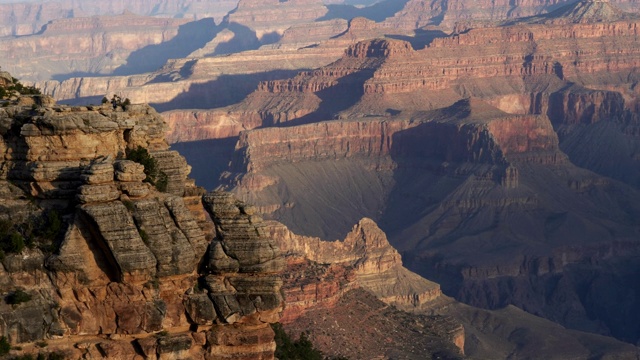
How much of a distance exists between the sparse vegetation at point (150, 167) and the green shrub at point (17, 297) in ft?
11.8

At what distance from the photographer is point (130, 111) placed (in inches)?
1252

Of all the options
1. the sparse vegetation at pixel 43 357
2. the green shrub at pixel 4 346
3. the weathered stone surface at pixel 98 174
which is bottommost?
the sparse vegetation at pixel 43 357

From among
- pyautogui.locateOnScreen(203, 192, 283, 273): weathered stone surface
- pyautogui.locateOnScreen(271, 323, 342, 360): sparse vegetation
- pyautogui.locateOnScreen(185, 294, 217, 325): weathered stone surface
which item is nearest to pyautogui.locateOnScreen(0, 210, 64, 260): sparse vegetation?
pyautogui.locateOnScreen(185, 294, 217, 325): weathered stone surface

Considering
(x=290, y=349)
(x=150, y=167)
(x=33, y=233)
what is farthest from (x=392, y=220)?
(x=33, y=233)

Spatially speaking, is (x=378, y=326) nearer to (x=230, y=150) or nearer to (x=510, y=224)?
(x=510, y=224)

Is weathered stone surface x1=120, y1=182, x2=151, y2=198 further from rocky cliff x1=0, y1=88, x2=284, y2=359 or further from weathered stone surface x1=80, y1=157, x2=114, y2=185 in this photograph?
weathered stone surface x1=80, y1=157, x2=114, y2=185

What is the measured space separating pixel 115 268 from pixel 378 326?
42.6 meters

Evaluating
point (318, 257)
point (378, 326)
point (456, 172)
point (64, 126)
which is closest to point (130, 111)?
point (64, 126)

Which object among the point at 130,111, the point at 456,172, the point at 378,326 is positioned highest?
the point at 456,172

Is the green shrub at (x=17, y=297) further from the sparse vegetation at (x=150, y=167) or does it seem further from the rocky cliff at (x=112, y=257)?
the sparse vegetation at (x=150, y=167)

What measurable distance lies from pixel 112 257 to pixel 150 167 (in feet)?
11.6

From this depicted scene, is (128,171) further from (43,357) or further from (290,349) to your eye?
(290,349)

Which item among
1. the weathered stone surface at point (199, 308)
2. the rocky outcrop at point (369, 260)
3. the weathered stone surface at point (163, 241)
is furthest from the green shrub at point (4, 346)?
the rocky outcrop at point (369, 260)

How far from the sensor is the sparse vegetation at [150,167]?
2984 centimetres
